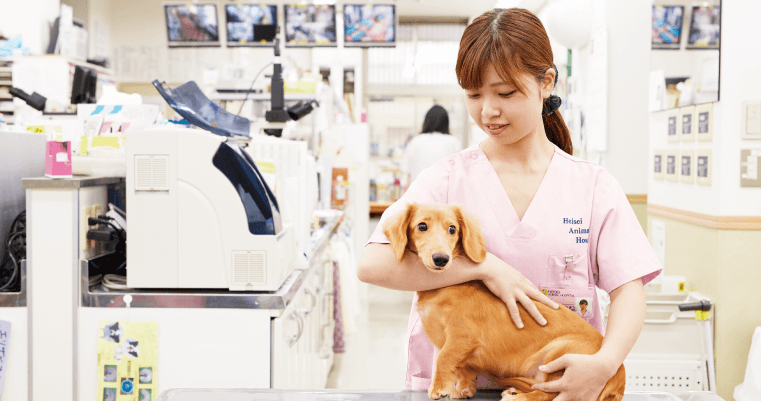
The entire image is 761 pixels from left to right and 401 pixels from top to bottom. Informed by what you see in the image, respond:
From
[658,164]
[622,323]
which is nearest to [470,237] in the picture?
[622,323]

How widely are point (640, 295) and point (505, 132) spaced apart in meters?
0.34

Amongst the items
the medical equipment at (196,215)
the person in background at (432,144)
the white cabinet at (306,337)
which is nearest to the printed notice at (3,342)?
the medical equipment at (196,215)

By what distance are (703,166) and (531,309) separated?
2.46 m

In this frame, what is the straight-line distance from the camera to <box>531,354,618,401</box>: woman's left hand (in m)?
0.84

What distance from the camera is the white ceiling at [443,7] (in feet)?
30.1

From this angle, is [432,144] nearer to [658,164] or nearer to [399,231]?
[658,164]

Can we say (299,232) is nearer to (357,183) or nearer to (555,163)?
(555,163)

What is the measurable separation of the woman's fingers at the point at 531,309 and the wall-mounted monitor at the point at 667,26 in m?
2.74

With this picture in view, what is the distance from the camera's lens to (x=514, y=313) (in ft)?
2.93

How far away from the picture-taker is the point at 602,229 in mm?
1013

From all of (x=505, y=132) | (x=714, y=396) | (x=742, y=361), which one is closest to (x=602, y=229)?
(x=505, y=132)

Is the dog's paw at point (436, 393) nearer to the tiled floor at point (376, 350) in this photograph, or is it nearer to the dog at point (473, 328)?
the dog at point (473, 328)

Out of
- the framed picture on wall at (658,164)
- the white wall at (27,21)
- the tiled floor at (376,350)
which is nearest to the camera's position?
the framed picture on wall at (658,164)

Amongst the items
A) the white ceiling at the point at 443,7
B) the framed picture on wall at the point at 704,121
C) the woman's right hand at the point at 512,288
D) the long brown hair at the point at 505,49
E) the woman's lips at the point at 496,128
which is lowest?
the woman's right hand at the point at 512,288
